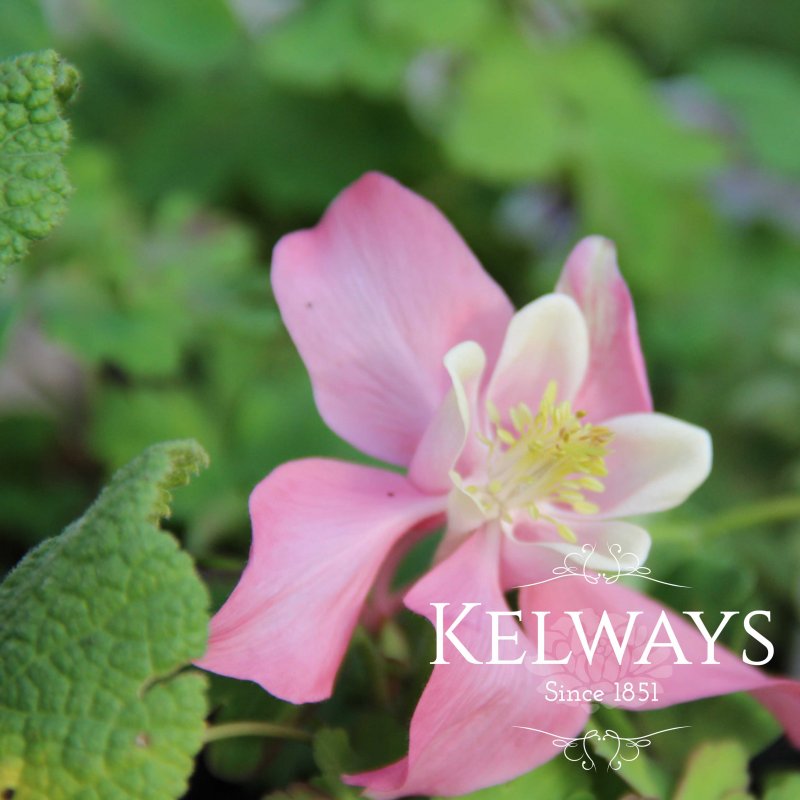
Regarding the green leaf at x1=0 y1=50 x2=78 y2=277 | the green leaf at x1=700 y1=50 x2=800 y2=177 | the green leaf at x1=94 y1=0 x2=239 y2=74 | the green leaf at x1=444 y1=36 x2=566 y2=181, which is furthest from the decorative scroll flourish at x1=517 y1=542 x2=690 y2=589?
the green leaf at x1=700 y1=50 x2=800 y2=177

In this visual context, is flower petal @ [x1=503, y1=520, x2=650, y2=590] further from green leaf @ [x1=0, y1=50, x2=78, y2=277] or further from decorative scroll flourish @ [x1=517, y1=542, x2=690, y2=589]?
green leaf @ [x1=0, y1=50, x2=78, y2=277]

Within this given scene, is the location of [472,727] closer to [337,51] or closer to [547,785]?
[547,785]

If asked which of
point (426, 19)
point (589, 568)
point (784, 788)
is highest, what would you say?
point (426, 19)

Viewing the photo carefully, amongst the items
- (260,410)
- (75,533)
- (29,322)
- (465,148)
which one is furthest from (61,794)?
(465,148)

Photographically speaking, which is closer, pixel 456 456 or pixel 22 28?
pixel 456 456

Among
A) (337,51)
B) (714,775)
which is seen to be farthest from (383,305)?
(337,51)

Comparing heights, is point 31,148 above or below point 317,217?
above
